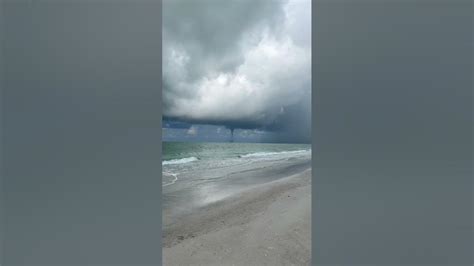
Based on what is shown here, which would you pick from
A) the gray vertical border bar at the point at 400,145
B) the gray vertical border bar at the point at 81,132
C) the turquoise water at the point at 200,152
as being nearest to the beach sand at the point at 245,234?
the gray vertical border bar at the point at 400,145

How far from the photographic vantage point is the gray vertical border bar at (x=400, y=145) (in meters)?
1.29

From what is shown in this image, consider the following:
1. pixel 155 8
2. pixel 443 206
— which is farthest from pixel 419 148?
pixel 155 8

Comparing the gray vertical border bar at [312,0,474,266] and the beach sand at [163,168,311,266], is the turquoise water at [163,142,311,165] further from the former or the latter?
the gray vertical border bar at [312,0,474,266]

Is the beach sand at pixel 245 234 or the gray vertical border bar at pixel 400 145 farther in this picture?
the beach sand at pixel 245 234

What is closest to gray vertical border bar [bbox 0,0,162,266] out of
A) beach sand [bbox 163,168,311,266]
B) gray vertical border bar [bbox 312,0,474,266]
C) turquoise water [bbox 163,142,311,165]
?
gray vertical border bar [bbox 312,0,474,266]

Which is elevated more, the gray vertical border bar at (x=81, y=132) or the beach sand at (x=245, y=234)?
the gray vertical border bar at (x=81, y=132)

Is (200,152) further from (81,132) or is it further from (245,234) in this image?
(81,132)

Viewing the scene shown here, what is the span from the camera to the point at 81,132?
48.4 inches

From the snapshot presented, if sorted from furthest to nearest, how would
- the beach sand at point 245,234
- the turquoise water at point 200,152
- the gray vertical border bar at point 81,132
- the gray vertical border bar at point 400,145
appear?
the turquoise water at point 200,152 → the beach sand at point 245,234 → the gray vertical border bar at point 400,145 → the gray vertical border bar at point 81,132

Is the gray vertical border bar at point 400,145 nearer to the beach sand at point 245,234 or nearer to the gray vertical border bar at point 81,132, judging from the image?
the gray vertical border bar at point 81,132

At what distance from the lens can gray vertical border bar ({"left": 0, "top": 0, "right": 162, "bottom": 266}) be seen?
1179mm

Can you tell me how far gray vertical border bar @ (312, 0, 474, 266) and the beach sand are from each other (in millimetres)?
1729

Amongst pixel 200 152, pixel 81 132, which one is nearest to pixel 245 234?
pixel 81 132

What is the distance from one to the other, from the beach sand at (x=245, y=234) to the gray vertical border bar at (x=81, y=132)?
1.85 m
